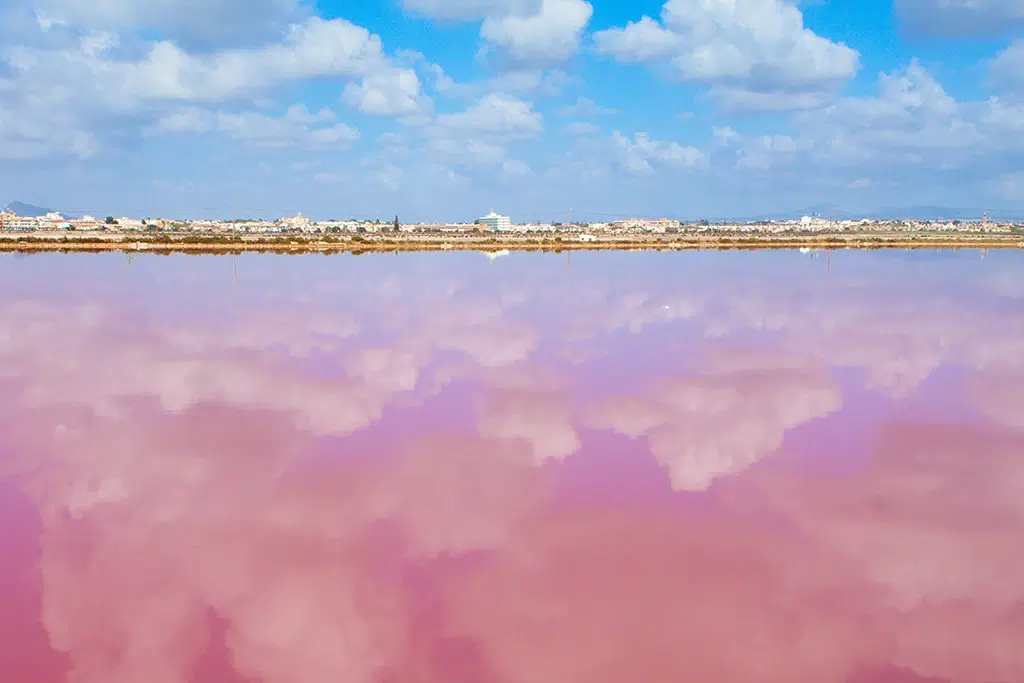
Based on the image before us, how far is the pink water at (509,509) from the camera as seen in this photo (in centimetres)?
526

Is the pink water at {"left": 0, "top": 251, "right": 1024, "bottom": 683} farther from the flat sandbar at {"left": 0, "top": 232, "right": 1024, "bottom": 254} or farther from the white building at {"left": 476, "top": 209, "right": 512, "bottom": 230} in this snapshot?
the white building at {"left": 476, "top": 209, "right": 512, "bottom": 230}

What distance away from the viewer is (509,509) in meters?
7.59

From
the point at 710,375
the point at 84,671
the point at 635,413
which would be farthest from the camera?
the point at 710,375

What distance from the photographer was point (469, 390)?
486 inches

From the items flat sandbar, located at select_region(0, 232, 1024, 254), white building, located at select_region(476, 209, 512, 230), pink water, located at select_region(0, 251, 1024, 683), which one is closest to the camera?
pink water, located at select_region(0, 251, 1024, 683)

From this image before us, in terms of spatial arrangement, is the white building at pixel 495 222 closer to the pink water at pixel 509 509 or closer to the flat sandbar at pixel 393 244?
the flat sandbar at pixel 393 244

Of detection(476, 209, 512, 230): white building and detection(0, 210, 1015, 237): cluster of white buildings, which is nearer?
detection(0, 210, 1015, 237): cluster of white buildings

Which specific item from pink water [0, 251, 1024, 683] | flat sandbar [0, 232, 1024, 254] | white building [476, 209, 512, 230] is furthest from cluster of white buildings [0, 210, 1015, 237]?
pink water [0, 251, 1024, 683]

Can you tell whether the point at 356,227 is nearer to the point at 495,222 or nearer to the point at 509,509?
the point at 495,222

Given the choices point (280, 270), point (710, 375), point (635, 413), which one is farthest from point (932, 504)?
point (280, 270)

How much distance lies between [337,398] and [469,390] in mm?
2041

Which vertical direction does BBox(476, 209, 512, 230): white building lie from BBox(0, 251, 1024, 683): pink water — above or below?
above

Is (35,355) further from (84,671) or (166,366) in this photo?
(84,671)

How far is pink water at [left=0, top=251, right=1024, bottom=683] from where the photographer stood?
526 centimetres
